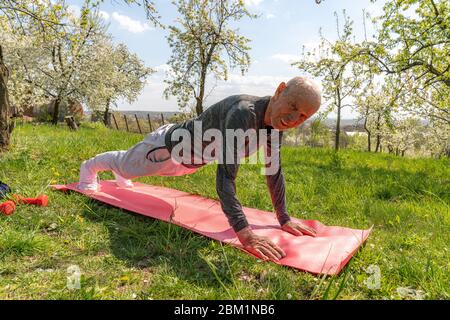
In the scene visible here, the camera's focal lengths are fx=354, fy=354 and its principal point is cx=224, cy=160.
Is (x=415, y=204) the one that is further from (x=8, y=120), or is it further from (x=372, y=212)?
(x=8, y=120)

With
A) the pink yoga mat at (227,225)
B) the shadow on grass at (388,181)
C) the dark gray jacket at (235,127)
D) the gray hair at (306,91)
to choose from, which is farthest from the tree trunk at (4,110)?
the gray hair at (306,91)

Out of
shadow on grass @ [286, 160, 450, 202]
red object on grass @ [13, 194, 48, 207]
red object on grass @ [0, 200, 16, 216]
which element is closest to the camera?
red object on grass @ [0, 200, 16, 216]

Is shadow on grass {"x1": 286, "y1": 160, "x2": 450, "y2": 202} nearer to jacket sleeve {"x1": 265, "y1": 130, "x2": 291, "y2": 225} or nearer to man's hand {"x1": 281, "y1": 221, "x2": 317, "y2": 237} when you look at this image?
man's hand {"x1": 281, "y1": 221, "x2": 317, "y2": 237}

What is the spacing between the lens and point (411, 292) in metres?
2.07

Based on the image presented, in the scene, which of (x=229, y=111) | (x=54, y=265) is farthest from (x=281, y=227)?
(x=54, y=265)

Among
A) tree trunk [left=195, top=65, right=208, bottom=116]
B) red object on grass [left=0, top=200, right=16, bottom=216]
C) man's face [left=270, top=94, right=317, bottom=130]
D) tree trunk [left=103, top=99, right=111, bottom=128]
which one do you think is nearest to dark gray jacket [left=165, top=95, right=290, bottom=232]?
man's face [left=270, top=94, right=317, bottom=130]

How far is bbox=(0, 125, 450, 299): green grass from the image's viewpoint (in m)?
2.12

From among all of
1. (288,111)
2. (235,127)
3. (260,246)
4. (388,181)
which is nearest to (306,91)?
(288,111)

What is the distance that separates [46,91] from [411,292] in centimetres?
2432

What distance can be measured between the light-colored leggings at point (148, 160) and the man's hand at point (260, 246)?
1.31 m

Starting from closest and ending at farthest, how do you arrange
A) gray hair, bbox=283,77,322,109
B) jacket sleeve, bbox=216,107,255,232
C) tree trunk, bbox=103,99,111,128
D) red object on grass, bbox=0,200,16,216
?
gray hair, bbox=283,77,322,109 → jacket sleeve, bbox=216,107,255,232 → red object on grass, bbox=0,200,16,216 → tree trunk, bbox=103,99,111,128

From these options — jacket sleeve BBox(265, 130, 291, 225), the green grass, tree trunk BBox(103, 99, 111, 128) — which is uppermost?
tree trunk BBox(103, 99, 111, 128)

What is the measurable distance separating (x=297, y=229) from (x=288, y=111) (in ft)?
3.64

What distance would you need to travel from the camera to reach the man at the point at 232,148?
8.37ft
